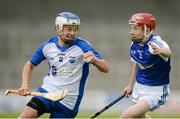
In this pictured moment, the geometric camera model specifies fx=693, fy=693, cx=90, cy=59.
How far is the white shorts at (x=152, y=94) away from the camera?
8859 millimetres

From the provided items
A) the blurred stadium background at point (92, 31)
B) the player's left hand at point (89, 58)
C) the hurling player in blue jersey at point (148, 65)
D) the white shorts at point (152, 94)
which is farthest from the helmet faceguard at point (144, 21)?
the blurred stadium background at point (92, 31)

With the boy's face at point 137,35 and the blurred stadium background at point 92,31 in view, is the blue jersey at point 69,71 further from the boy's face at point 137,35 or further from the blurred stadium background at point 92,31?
the blurred stadium background at point 92,31

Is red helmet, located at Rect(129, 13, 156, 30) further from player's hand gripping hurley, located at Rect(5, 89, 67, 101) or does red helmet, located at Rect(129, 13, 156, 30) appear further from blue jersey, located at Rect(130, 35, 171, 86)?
player's hand gripping hurley, located at Rect(5, 89, 67, 101)

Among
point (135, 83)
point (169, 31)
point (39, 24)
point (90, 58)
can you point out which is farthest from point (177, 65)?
point (90, 58)

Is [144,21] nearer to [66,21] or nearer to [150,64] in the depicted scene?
[150,64]

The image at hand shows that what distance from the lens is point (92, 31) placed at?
24.6 meters

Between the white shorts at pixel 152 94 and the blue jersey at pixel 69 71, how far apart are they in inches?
37.3

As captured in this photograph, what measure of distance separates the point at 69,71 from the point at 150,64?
117 cm

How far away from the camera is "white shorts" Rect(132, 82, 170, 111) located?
8.86 m

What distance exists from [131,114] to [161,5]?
16.7m

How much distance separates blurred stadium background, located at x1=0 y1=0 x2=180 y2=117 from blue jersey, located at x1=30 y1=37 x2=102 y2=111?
47.1 ft

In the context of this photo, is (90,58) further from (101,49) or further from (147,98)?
(101,49)

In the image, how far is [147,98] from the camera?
29.1 feet

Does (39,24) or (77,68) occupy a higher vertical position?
(77,68)
